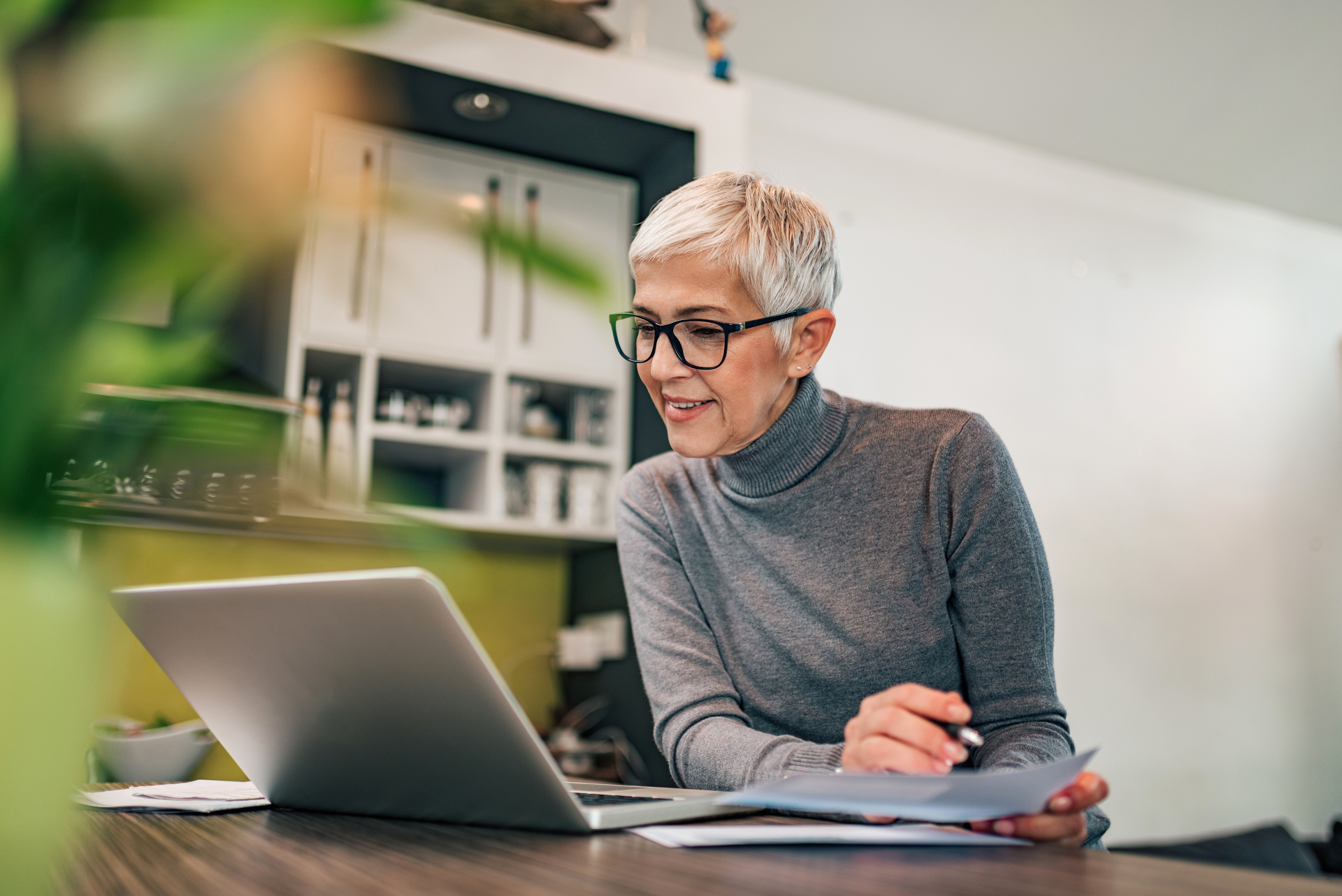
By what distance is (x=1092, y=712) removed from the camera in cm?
353

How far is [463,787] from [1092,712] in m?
3.37

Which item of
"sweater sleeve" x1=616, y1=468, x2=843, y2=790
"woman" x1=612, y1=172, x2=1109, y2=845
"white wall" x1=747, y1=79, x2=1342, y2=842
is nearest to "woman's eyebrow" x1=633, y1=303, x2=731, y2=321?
"woman" x1=612, y1=172, x2=1109, y2=845

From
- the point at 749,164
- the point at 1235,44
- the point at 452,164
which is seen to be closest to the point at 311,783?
the point at 452,164

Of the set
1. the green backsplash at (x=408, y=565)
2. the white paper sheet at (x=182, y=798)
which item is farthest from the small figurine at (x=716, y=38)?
Answer: the white paper sheet at (x=182, y=798)

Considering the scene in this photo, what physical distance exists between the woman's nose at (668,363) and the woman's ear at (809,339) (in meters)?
0.14

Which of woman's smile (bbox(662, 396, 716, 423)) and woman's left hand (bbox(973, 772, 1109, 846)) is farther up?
woman's smile (bbox(662, 396, 716, 423))

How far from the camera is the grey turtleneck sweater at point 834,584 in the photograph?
105 cm

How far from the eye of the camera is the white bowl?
5.54 ft

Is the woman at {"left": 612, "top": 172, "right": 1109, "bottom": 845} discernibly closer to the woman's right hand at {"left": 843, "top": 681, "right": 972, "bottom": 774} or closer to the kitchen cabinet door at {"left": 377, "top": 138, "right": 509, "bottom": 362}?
the woman's right hand at {"left": 843, "top": 681, "right": 972, "bottom": 774}

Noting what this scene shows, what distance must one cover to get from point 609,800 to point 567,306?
2.01m

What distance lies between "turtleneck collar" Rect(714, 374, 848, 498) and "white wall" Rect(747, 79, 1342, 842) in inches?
78.4

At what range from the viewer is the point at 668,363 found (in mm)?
1198

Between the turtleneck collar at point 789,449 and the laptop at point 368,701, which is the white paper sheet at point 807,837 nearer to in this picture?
the laptop at point 368,701

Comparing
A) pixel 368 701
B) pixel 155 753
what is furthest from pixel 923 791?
pixel 155 753
